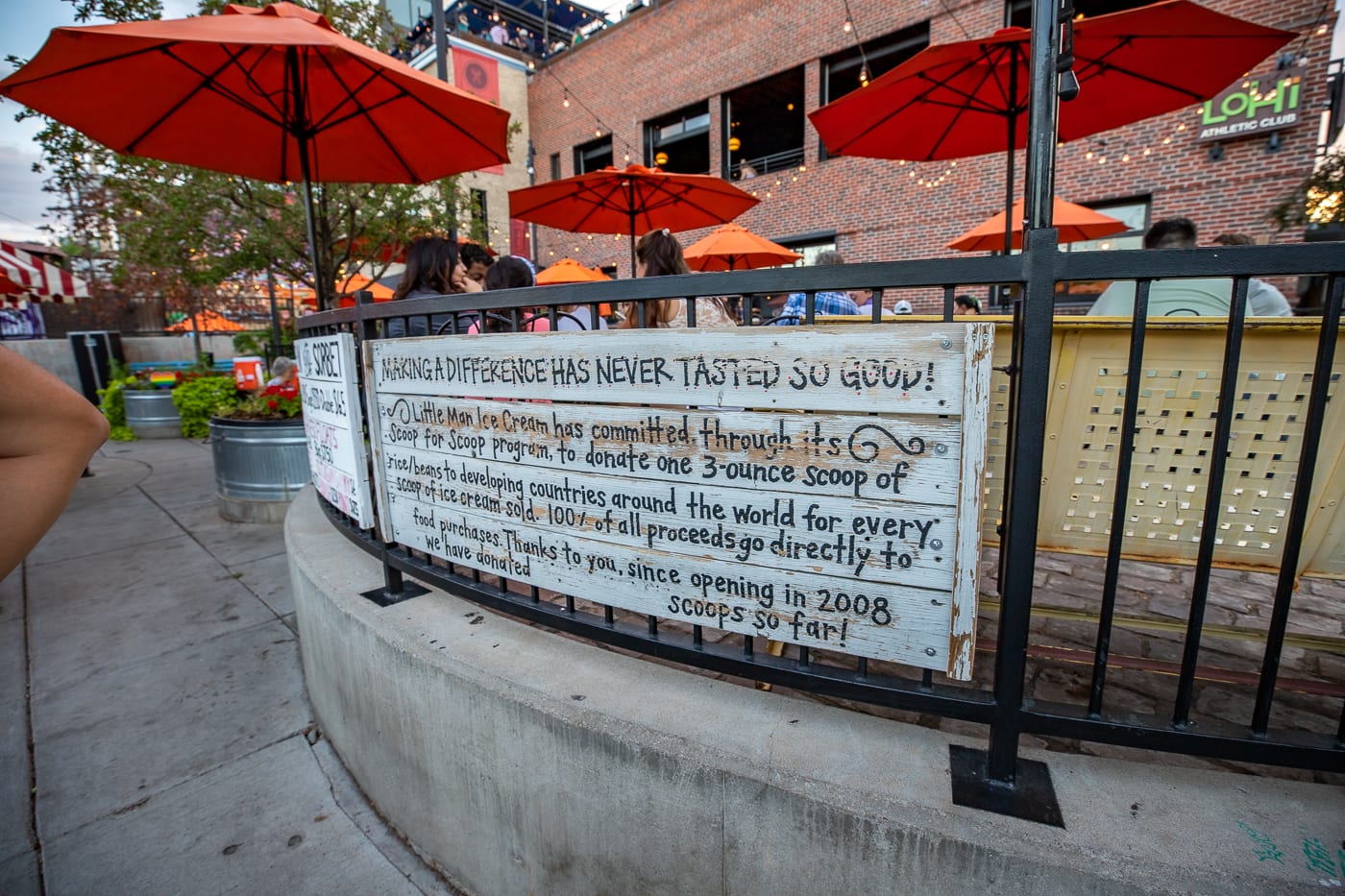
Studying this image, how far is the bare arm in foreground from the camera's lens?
3.10ft

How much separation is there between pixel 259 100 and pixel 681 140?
44.1 ft

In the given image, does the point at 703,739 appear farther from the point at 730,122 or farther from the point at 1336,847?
the point at 730,122

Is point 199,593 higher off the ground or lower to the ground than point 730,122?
lower

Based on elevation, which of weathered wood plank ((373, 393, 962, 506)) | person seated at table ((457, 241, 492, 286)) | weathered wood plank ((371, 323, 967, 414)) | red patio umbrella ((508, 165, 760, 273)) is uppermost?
red patio umbrella ((508, 165, 760, 273))

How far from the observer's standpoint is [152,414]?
1041cm

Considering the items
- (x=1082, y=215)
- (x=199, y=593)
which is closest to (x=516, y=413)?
(x=199, y=593)

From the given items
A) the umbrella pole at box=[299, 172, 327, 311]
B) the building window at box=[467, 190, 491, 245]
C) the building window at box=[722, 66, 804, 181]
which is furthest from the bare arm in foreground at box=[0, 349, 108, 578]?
the building window at box=[722, 66, 804, 181]

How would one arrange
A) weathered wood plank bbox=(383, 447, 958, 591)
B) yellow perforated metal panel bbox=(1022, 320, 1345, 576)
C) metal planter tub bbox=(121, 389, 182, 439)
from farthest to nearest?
metal planter tub bbox=(121, 389, 182, 439) → yellow perforated metal panel bbox=(1022, 320, 1345, 576) → weathered wood plank bbox=(383, 447, 958, 591)

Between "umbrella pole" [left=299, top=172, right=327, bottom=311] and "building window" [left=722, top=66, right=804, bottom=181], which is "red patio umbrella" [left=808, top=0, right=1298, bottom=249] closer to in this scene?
"umbrella pole" [left=299, top=172, right=327, bottom=311]

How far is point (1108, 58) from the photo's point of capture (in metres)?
4.01

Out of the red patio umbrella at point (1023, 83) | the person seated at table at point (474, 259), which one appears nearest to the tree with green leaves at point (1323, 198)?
the red patio umbrella at point (1023, 83)

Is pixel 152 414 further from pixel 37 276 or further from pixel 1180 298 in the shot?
pixel 1180 298

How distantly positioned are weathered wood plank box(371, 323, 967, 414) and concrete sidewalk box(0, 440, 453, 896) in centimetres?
169

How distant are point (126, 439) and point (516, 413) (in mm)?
12384
